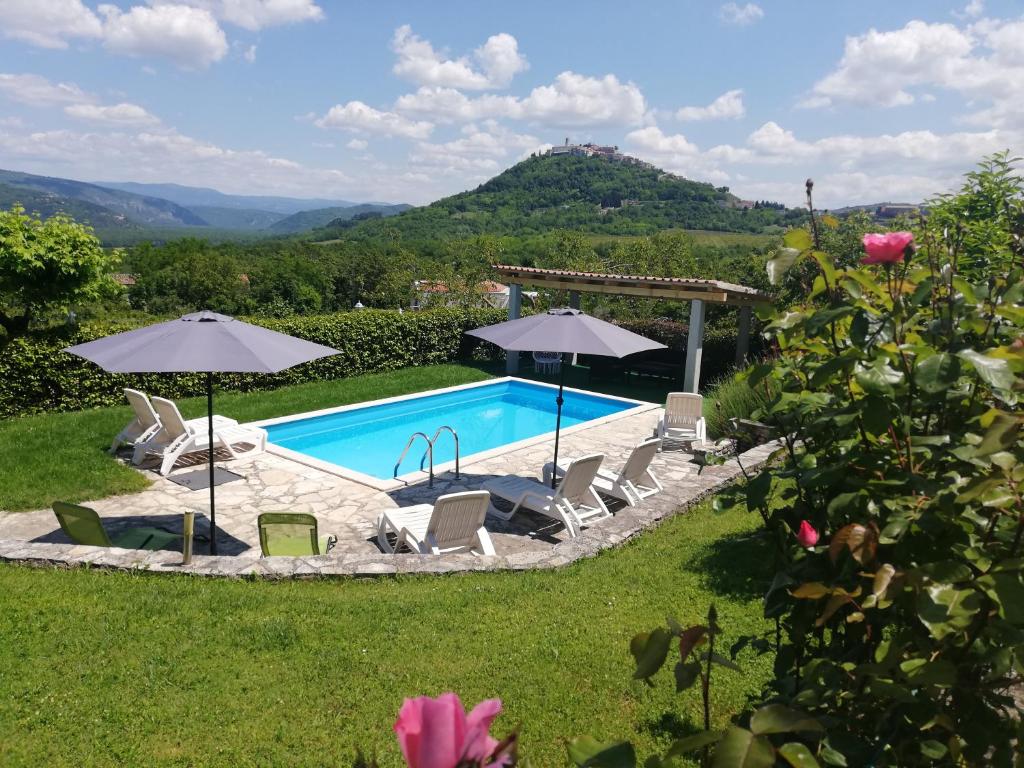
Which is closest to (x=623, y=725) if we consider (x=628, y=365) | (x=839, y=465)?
(x=839, y=465)

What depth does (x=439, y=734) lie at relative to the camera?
804mm

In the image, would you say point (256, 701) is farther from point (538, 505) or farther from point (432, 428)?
point (432, 428)

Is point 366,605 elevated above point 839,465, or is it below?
below

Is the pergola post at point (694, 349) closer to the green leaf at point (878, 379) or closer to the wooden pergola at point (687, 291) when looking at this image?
the wooden pergola at point (687, 291)

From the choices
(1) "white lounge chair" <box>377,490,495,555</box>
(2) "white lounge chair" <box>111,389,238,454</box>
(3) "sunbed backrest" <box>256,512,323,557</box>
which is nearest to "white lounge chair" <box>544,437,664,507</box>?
(1) "white lounge chair" <box>377,490,495,555</box>

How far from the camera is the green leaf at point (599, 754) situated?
121 cm

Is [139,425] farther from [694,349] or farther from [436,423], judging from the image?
[694,349]

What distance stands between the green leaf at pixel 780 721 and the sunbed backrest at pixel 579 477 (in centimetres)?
657

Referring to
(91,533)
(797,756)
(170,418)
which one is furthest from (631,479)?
(797,756)

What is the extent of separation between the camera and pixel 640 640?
1438mm

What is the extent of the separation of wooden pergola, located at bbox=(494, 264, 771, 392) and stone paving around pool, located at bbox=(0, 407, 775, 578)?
543cm

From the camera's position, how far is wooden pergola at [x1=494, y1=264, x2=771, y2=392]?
1570 centimetres

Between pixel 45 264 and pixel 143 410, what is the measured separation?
431 cm

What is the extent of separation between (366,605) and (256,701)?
4.56 ft
